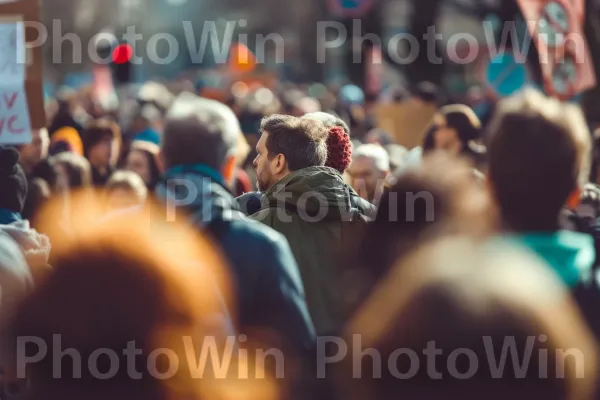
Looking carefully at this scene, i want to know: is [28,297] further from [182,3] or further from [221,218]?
[182,3]

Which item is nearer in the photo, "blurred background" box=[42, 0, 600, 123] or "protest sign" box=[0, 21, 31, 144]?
"protest sign" box=[0, 21, 31, 144]

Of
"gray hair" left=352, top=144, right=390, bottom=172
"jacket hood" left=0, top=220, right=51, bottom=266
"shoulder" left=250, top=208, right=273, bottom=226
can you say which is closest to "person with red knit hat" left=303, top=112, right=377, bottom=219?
"shoulder" left=250, top=208, right=273, bottom=226

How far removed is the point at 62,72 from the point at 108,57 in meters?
35.5

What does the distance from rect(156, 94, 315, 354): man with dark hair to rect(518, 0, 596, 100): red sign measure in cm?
437

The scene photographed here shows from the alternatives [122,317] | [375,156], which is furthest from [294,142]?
[375,156]

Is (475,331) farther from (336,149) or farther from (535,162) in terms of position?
(336,149)

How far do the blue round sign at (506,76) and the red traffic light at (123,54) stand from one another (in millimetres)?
5275

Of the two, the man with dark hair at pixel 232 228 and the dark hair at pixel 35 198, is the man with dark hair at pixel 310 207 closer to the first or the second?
the man with dark hair at pixel 232 228

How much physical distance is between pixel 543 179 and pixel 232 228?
120 centimetres

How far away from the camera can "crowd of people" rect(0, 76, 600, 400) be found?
288 centimetres

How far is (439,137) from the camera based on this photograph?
24.1 ft

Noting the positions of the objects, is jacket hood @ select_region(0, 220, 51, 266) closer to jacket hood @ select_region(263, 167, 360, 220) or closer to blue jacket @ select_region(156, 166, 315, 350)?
jacket hood @ select_region(263, 167, 360, 220)

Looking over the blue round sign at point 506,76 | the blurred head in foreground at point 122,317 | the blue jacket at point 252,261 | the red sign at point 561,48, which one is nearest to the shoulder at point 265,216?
the blue jacket at point 252,261

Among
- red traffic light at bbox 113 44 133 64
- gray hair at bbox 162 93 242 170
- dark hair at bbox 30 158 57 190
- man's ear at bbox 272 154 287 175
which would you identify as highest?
gray hair at bbox 162 93 242 170
